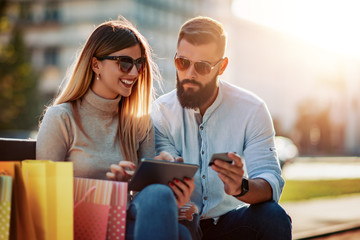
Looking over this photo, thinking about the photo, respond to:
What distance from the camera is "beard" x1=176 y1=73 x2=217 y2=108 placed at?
13.9 ft

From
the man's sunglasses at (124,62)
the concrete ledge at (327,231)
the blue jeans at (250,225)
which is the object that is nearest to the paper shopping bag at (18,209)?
the blue jeans at (250,225)

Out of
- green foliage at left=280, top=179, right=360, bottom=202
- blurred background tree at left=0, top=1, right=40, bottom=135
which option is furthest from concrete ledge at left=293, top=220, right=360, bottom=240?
blurred background tree at left=0, top=1, right=40, bottom=135

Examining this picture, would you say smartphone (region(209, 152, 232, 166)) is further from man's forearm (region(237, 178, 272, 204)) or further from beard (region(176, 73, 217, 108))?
beard (region(176, 73, 217, 108))

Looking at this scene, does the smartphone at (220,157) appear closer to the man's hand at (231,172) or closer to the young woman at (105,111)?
the man's hand at (231,172)

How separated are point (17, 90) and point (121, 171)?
1264 inches

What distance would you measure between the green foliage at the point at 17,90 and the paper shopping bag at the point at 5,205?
1045 inches

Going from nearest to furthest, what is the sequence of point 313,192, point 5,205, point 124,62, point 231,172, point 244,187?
point 5,205
point 231,172
point 244,187
point 124,62
point 313,192

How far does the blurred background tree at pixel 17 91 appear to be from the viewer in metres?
31.5

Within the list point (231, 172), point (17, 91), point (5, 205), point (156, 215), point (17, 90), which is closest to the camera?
point (5, 205)

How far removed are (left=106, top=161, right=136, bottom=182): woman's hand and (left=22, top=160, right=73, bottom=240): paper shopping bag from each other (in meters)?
0.51

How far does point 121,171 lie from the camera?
316 centimetres

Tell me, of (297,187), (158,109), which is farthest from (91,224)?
(297,187)

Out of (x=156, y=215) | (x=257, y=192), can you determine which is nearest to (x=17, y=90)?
(x=257, y=192)

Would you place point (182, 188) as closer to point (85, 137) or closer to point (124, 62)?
point (85, 137)
